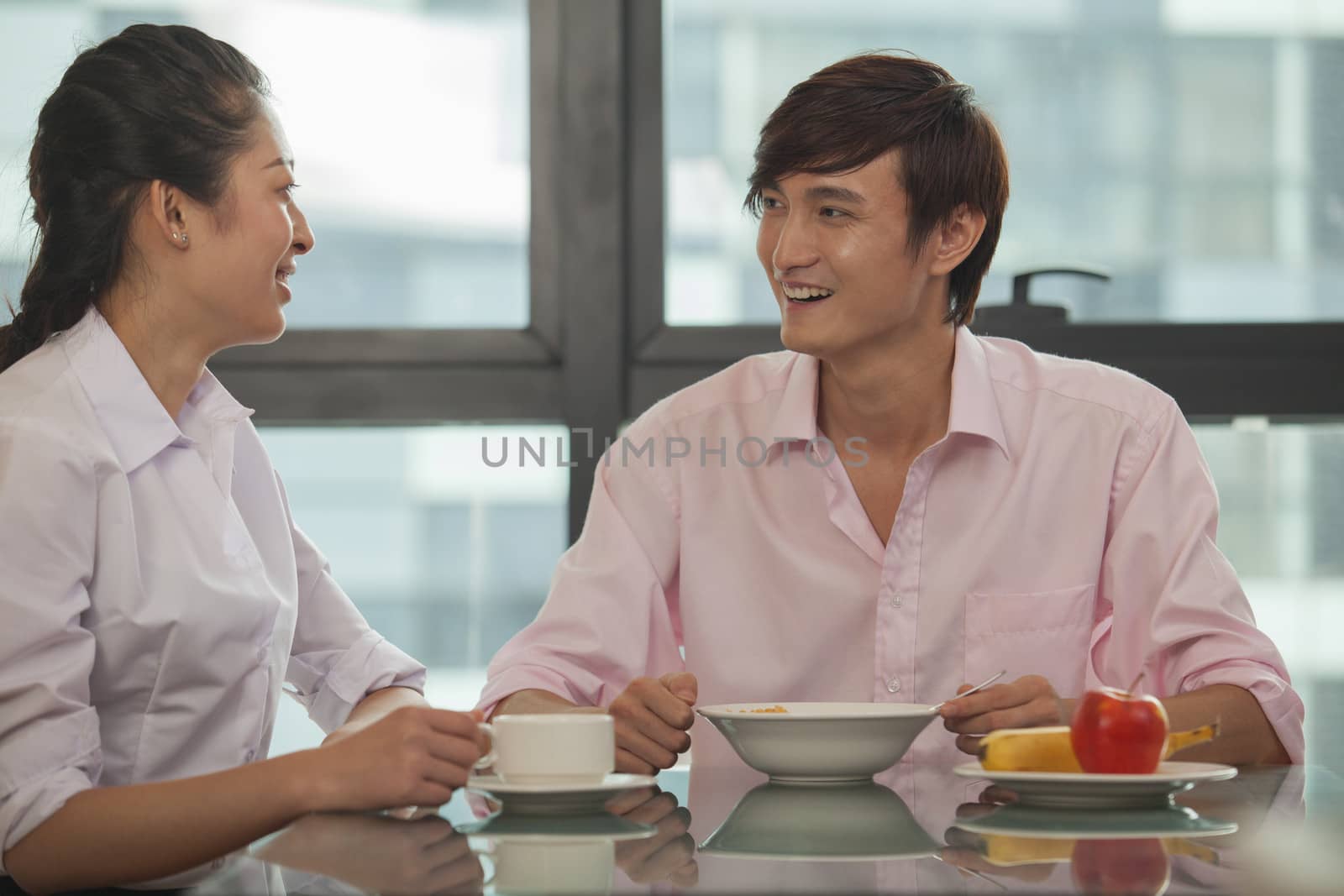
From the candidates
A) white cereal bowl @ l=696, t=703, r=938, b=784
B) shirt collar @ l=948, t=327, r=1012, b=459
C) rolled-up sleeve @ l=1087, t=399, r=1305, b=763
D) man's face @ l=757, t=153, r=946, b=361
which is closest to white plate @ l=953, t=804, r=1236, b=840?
white cereal bowl @ l=696, t=703, r=938, b=784

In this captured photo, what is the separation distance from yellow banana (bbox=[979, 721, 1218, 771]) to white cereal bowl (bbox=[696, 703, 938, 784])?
75 millimetres

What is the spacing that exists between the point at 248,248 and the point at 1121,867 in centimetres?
112

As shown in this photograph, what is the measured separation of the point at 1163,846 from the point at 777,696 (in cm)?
90

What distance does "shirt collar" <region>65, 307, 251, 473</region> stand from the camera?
4.50 feet

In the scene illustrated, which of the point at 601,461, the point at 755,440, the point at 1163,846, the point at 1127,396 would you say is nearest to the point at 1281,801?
the point at 1163,846

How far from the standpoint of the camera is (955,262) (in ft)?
6.46

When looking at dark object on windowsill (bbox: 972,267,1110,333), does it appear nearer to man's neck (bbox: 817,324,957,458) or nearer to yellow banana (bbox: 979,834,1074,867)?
man's neck (bbox: 817,324,957,458)

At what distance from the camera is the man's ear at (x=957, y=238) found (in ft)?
6.43

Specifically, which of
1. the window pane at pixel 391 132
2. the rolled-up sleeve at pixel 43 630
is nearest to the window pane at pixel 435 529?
the window pane at pixel 391 132

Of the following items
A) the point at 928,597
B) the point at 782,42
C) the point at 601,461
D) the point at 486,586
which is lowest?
the point at 486,586

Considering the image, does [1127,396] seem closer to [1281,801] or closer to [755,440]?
[755,440]

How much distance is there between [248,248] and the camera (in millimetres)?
1535

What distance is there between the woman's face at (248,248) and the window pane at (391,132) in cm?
108
